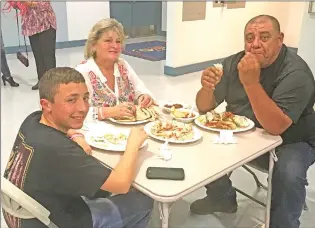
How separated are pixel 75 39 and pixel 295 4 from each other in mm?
3586

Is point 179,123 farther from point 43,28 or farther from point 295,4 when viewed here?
point 295,4

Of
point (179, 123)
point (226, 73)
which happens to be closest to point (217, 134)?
point (179, 123)

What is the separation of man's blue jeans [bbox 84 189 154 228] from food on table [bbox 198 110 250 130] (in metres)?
0.45

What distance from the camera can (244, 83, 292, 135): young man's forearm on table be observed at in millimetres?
1681

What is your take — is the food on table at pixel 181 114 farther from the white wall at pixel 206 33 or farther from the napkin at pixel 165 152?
the white wall at pixel 206 33

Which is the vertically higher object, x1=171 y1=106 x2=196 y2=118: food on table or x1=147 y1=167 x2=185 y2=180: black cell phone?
x1=171 y1=106 x2=196 y2=118: food on table

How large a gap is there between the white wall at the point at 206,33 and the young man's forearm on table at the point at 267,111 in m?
3.27

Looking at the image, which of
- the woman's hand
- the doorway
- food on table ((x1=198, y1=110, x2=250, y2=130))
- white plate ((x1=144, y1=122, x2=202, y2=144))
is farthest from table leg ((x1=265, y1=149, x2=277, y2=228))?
the doorway

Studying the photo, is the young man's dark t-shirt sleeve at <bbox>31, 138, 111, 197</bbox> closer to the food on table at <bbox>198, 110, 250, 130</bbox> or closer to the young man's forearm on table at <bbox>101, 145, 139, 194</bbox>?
the young man's forearm on table at <bbox>101, 145, 139, 194</bbox>

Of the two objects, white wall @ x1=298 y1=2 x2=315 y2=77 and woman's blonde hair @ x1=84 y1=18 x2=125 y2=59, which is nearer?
woman's blonde hair @ x1=84 y1=18 x2=125 y2=59

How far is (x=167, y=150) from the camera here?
156cm

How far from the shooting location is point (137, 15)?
24.3 ft

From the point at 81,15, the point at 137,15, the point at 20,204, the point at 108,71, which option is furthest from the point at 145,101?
the point at 137,15

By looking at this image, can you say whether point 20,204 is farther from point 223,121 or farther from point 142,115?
point 223,121
